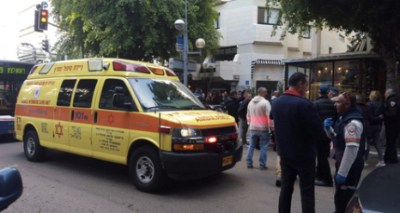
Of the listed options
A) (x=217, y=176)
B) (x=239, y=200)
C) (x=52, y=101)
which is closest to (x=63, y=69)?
(x=52, y=101)

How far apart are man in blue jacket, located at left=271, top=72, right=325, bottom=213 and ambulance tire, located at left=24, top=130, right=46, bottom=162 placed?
615cm

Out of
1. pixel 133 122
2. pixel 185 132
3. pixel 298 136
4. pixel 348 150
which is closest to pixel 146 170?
pixel 133 122

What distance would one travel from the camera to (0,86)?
40.4 feet

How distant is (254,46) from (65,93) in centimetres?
2039

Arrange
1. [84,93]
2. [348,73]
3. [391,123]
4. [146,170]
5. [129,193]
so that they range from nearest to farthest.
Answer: [129,193], [146,170], [84,93], [391,123], [348,73]

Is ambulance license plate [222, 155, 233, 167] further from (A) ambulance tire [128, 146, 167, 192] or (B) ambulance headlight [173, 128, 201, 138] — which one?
(A) ambulance tire [128, 146, 167, 192]

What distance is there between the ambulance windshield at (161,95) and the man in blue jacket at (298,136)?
8.87 feet

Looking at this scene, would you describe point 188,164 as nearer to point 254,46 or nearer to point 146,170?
point 146,170

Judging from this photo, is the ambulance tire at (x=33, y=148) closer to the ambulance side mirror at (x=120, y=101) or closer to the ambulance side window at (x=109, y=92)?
the ambulance side window at (x=109, y=92)

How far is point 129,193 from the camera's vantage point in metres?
6.43

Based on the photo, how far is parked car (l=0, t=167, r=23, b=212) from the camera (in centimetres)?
233

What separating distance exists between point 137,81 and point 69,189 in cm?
219

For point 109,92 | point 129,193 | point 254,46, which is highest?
point 254,46

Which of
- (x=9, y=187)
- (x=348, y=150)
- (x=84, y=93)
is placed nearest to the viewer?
(x=9, y=187)
